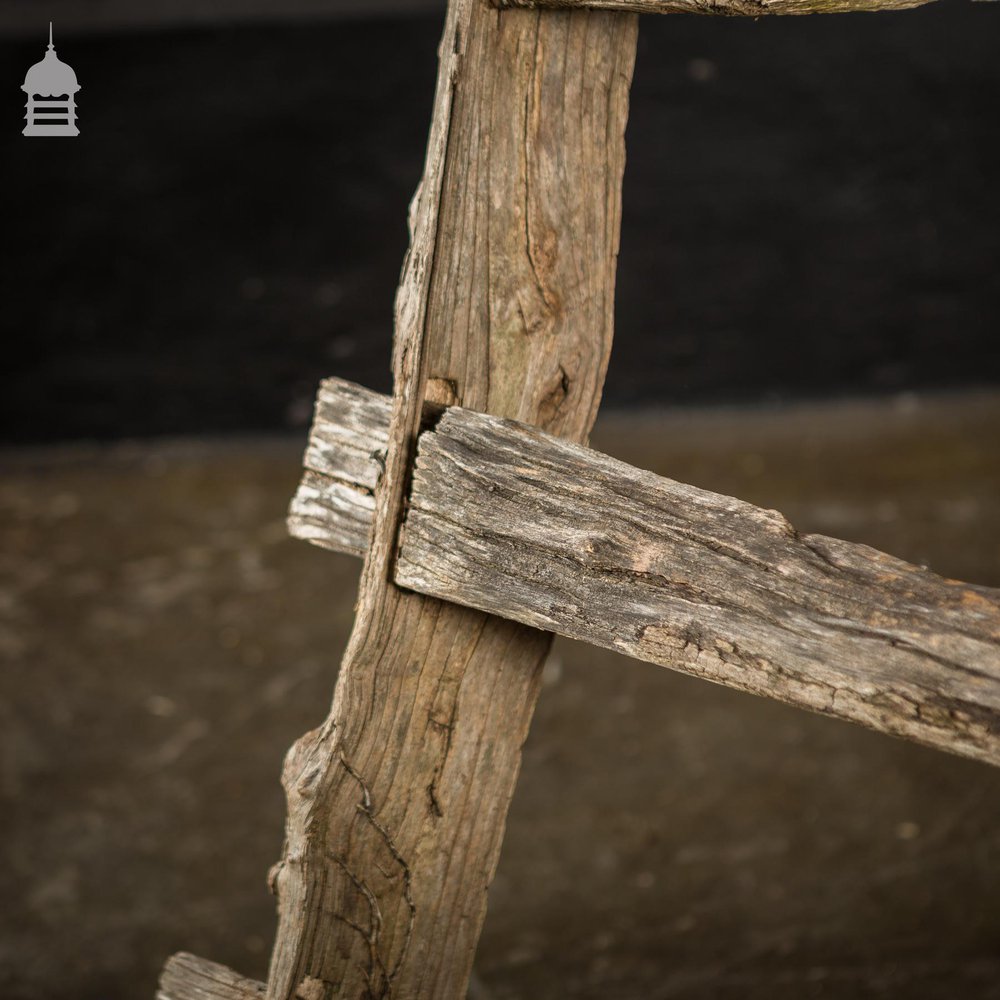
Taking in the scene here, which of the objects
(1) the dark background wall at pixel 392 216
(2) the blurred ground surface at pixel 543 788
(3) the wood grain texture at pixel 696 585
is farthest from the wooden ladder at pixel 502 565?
(1) the dark background wall at pixel 392 216

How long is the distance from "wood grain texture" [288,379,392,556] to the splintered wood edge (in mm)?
495

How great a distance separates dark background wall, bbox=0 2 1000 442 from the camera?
3.81 metres

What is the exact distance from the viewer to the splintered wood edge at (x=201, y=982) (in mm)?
1238

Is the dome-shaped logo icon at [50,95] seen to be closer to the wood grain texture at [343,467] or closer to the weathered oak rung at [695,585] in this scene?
the wood grain texture at [343,467]

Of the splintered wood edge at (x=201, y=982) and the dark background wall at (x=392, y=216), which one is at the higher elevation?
the dark background wall at (x=392, y=216)

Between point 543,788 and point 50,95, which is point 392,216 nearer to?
point 50,95

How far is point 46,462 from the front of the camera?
420 cm

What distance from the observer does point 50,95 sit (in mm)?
3758

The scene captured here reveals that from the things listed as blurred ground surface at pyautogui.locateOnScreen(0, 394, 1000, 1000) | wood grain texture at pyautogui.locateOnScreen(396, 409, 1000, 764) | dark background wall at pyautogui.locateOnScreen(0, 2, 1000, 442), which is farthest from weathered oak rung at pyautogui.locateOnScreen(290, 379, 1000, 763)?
dark background wall at pyautogui.locateOnScreen(0, 2, 1000, 442)

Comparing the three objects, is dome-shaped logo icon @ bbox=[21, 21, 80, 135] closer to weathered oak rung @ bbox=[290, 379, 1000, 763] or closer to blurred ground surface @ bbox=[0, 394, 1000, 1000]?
blurred ground surface @ bbox=[0, 394, 1000, 1000]

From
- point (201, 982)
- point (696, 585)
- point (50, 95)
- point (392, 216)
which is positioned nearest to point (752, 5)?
point (696, 585)

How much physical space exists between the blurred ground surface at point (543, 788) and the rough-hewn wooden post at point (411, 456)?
1.22 metres

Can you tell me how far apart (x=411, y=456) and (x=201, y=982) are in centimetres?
67

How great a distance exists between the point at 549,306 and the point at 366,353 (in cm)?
313
